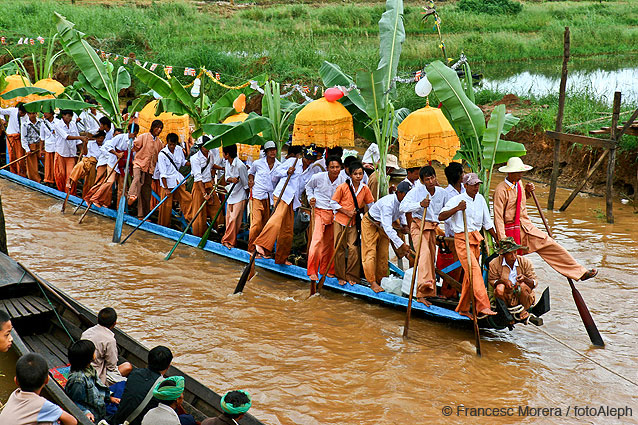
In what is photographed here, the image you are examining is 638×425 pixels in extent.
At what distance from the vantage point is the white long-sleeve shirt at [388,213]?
701cm

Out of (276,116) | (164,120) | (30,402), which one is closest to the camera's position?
(30,402)

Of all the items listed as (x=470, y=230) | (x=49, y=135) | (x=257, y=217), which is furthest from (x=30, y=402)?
(x=49, y=135)

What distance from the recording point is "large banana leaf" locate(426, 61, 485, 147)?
7.03 meters

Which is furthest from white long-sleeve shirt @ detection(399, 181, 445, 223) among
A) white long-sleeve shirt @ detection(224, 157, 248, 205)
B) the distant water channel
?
the distant water channel

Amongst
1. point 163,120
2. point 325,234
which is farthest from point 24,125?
point 325,234

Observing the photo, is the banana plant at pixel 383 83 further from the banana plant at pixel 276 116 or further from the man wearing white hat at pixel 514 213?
the man wearing white hat at pixel 514 213

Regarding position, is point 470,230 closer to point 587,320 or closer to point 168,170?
point 587,320

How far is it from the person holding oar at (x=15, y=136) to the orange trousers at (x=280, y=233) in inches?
286

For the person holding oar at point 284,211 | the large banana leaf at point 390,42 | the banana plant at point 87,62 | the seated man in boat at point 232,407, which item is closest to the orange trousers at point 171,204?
the person holding oar at point 284,211

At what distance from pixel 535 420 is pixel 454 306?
1.59m

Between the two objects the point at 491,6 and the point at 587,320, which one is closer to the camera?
the point at 587,320

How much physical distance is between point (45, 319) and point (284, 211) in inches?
127

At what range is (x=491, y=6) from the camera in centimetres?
3002

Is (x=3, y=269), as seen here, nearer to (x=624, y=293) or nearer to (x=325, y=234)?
(x=325, y=234)
